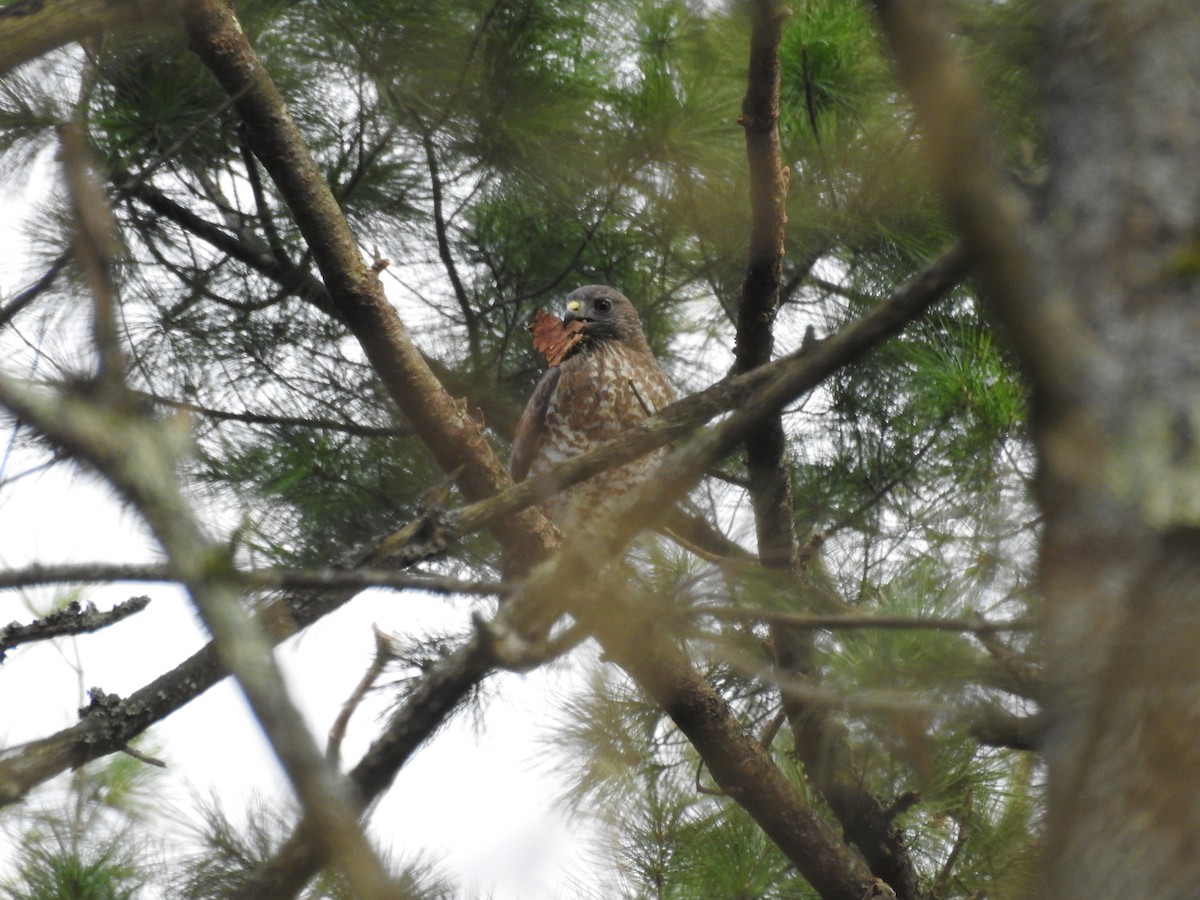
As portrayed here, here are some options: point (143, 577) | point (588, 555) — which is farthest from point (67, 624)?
point (588, 555)

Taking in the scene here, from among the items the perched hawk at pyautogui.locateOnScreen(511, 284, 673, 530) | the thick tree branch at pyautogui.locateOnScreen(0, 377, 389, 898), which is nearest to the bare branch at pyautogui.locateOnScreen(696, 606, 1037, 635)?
the thick tree branch at pyautogui.locateOnScreen(0, 377, 389, 898)

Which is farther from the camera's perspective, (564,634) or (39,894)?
(39,894)

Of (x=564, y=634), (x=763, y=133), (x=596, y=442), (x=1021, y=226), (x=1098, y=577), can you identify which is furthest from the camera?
(x=596, y=442)

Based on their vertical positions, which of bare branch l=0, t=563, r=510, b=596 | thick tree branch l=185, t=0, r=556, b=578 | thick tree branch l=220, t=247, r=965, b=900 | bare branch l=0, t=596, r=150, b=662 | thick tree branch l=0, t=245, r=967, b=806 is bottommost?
thick tree branch l=220, t=247, r=965, b=900

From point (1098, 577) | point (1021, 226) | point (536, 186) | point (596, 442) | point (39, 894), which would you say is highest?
point (536, 186)

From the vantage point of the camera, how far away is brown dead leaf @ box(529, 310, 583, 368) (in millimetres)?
4547

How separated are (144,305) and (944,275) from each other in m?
3.36

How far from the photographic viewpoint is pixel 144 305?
13.5ft

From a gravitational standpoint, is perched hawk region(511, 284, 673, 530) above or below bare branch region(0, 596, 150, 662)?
above

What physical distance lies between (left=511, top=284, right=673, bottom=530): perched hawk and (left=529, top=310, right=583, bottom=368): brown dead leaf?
0.04 feet

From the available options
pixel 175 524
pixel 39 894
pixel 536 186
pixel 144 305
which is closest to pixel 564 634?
pixel 175 524

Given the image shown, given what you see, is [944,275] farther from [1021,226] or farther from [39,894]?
[39,894]

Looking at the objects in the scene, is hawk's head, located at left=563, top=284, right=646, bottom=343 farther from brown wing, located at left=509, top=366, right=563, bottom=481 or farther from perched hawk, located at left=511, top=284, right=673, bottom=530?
brown wing, located at left=509, top=366, right=563, bottom=481

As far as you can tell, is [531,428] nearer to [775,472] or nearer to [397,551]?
[775,472]
